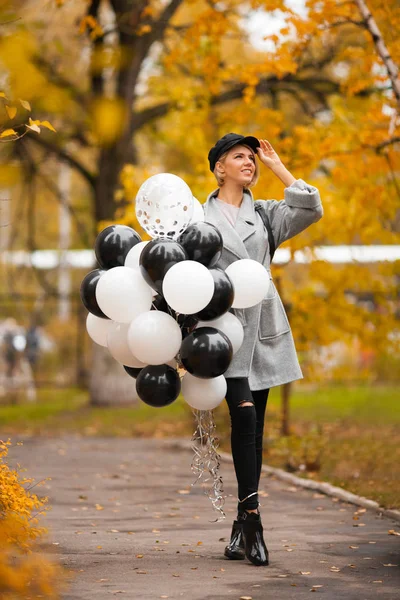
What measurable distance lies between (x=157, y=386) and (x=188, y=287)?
0.51 m

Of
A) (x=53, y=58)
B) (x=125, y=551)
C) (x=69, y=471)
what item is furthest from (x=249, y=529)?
(x=53, y=58)

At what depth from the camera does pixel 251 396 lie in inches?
205

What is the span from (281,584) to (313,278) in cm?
706

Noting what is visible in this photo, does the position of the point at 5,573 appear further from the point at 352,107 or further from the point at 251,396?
the point at 352,107

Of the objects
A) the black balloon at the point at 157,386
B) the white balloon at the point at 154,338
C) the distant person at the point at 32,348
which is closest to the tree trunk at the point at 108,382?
the distant person at the point at 32,348

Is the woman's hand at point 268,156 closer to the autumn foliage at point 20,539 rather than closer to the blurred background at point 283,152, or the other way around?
the blurred background at point 283,152

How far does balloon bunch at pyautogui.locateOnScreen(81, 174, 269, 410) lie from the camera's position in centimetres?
479

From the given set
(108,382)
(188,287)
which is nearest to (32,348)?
(108,382)

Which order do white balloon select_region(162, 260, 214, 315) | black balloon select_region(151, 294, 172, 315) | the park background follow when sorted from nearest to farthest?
white balloon select_region(162, 260, 214, 315), black balloon select_region(151, 294, 172, 315), the park background

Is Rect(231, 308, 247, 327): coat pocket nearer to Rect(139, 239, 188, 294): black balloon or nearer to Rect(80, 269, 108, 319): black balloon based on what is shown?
Rect(139, 239, 188, 294): black balloon

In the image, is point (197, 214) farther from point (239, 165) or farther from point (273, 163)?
point (273, 163)

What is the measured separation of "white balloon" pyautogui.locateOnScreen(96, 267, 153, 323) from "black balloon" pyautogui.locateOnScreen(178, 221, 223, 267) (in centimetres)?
26

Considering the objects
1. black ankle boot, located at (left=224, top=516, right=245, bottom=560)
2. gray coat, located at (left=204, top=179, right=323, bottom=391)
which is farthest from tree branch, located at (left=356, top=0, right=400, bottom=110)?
black ankle boot, located at (left=224, top=516, right=245, bottom=560)

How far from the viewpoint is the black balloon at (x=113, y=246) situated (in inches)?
203
